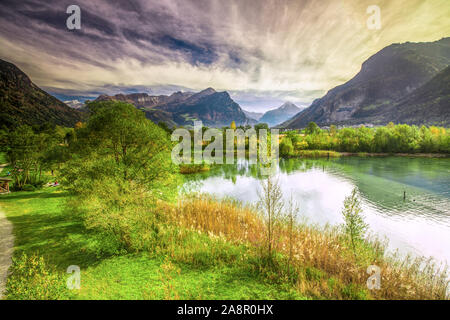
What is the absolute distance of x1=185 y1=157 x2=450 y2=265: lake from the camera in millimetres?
15423

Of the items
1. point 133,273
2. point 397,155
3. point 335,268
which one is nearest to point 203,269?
point 133,273

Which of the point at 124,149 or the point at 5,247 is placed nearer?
the point at 5,247

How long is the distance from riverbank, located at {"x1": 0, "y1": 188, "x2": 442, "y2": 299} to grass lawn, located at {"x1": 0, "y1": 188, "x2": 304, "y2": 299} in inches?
1.4

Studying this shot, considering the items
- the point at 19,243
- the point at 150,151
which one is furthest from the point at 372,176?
the point at 19,243

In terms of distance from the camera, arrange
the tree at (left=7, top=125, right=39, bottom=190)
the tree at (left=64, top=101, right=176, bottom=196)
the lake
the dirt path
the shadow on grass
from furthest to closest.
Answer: the tree at (left=7, top=125, right=39, bottom=190) < the lake < the tree at (left=64, top=101, right=176, bottom=196) < the shadow on grass < the dirt path

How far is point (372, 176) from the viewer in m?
38.6

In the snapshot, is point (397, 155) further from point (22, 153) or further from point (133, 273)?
point (22, 153)

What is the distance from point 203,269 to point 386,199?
92.8 feet

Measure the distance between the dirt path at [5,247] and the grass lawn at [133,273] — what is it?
0.27m

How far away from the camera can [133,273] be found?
803 cm

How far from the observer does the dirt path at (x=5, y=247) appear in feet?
24.0

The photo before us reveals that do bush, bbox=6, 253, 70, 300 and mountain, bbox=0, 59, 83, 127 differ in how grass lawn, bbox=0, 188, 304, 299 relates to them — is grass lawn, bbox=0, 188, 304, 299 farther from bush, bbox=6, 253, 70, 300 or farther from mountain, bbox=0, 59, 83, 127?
mountain, bbox=0, 59, 83, 127

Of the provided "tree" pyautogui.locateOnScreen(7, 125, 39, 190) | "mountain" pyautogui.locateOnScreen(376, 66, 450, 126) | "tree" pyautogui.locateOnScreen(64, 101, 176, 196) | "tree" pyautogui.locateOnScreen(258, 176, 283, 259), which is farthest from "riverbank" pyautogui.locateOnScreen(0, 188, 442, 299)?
"mountain" pyautogui.locateOnScreen(376, 66, 450, 126)

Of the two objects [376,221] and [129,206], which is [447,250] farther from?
[129,206]
